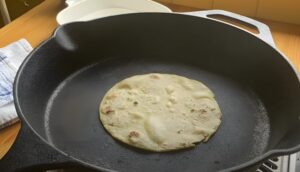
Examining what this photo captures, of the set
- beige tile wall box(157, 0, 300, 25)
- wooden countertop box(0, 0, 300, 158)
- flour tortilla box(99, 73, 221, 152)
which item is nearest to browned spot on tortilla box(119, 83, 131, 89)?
flour tortilla box(99, 73, 221, 152)

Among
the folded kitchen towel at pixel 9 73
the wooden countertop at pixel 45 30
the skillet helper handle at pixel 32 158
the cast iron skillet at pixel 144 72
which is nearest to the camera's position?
the skillet helper handle at pixel 32 158

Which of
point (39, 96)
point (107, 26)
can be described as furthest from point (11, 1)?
point (39, 96)

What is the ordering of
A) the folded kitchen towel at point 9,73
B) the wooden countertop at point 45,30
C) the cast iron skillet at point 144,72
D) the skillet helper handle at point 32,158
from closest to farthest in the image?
the skillet helper handle at point 32,158 → the cast iron skillet at point 144,72 → the folded kitchen towel at point 9,73 → the wooden countertop at point 45,30

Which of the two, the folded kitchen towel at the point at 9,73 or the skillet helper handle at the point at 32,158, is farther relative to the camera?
the folded kitchen towel at the point at 9,73

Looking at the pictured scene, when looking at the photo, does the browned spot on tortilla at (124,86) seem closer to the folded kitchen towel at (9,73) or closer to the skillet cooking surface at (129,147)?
the skillet cooking surface at (129,147)

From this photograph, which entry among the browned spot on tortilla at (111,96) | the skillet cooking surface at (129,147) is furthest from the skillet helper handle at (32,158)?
the browned spot on tortilla at (111,96)

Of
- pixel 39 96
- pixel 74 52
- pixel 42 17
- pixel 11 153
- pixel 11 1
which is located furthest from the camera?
pixel 11 1

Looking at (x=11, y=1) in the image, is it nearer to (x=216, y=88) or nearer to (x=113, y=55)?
(x=113, y=55)
